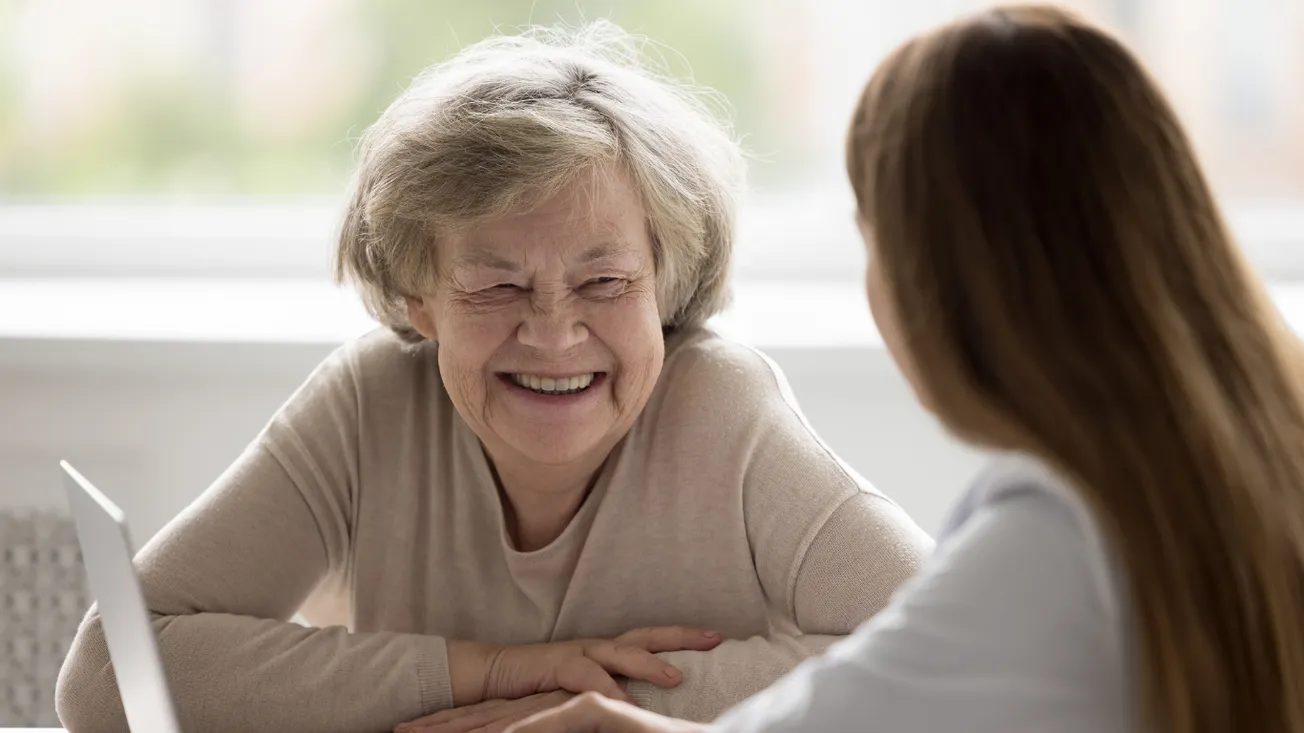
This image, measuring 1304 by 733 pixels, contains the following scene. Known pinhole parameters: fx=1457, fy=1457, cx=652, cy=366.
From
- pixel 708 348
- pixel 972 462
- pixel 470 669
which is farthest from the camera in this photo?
pixel 972 462

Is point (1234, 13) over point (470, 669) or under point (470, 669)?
over

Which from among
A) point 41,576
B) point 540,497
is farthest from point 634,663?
point 41,576

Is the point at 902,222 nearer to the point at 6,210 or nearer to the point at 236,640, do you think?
the point at 236,640

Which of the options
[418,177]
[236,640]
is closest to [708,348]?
[418,177]

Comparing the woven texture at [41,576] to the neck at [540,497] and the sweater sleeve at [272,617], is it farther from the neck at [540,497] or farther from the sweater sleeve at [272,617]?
the neck at [540,497]

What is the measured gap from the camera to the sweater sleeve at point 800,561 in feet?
4.85

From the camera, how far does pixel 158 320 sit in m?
2.79

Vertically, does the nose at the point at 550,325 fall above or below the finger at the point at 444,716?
above

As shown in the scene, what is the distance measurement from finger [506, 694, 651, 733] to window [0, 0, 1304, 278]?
6.24 feet

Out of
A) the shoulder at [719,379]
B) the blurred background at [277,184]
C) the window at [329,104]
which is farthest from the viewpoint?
the window at [329,104]

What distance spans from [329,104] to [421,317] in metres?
1.60

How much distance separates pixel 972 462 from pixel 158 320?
5.12 ft

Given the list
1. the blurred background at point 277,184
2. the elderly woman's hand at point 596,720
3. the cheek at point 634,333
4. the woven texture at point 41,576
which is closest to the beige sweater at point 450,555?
the cheek at point 634,333

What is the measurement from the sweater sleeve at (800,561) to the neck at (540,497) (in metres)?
0.21
